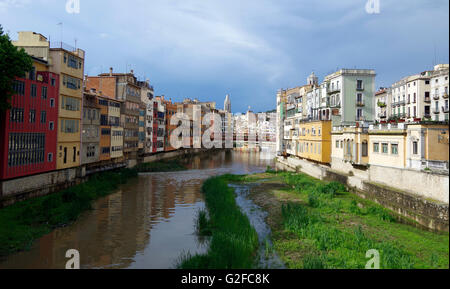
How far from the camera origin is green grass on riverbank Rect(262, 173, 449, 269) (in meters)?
16.0

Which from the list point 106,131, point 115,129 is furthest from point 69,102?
point 115,129

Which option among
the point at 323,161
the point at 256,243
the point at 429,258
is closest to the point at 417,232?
the point at 429,258

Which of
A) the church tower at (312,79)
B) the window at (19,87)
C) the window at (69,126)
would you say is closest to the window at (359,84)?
the window at (69,126)

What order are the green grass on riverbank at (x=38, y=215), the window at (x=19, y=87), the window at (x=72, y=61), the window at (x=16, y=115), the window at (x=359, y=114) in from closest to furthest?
the green grass on riverbank at (x=38, y=215) < the window at (x=16, y=115) < the window at (x=19, y=87) < the window at (x=72, y=61) < the window at (x=359, y=114)

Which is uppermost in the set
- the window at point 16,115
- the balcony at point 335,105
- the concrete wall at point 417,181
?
the balcony at point 335,105

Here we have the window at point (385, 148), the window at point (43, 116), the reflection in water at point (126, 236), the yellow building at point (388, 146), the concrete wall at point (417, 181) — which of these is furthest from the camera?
the window at point (43, 116)

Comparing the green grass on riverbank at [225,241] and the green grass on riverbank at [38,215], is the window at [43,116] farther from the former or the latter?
the green grass on riverbank at [225,241]

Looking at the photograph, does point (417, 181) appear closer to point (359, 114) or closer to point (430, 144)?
point (430, 144)

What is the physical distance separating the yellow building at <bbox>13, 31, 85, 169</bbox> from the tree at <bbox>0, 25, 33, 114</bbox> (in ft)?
30.5

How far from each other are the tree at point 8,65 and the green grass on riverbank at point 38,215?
806 centimetres

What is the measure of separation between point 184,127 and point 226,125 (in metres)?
83.7

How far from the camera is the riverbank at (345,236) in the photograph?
16094 mm

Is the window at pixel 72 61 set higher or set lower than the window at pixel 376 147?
higher

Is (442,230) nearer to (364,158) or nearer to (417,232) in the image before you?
(417,232)
